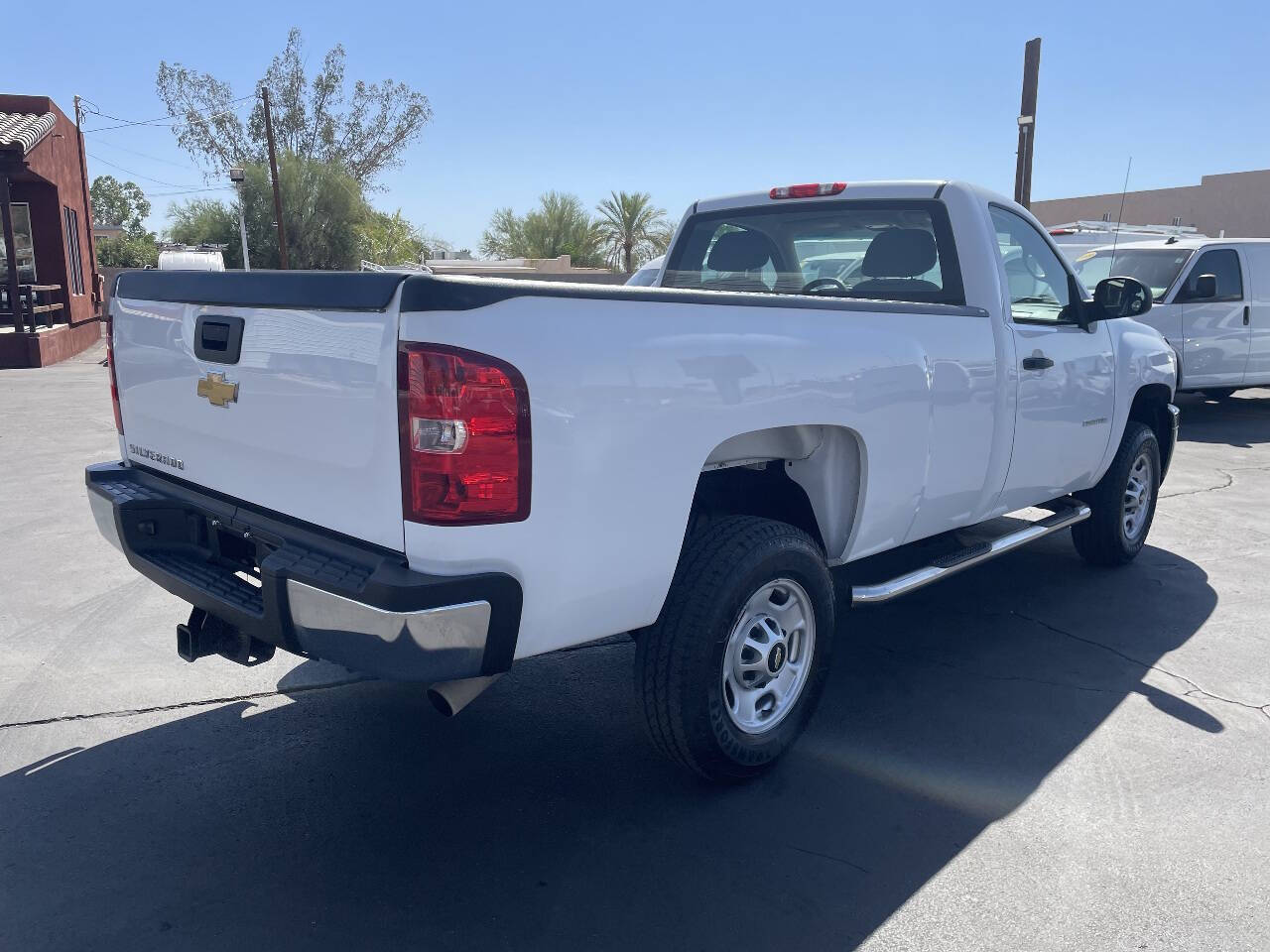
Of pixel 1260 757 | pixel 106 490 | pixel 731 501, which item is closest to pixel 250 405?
pixel 106 490

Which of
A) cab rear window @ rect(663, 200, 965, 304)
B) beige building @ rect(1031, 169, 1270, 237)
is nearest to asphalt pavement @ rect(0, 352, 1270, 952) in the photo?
cab rear window @ rect(663, 200, 965, 304)

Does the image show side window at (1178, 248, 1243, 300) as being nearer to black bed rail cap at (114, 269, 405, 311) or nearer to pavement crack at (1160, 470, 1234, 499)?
pavement crack at (1160, 470, 1234, 499)

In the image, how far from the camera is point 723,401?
302 centimetres

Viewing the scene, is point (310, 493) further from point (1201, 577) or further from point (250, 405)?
point (1201, 577)

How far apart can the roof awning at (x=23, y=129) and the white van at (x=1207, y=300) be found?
49.9 feet

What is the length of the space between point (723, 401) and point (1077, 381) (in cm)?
264

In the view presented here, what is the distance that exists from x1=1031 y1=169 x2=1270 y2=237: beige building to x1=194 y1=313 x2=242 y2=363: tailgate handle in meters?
Result: 31.5

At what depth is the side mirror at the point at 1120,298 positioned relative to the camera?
494 cm

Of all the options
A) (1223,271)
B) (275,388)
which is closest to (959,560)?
(275,388)

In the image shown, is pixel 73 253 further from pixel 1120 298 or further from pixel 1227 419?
pixel 1120 298

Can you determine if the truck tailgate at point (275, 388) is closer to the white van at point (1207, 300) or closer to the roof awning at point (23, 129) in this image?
the white van at point (1207, 300)

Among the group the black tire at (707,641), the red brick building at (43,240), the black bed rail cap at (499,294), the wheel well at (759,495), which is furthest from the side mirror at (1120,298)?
the red brick building at (43,240)

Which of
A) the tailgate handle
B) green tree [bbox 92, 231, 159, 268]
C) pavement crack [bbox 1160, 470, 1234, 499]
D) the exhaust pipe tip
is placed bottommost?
pavement crack [bbox 1160, 470, 1234, 499]

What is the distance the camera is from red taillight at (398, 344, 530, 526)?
8.14ft
